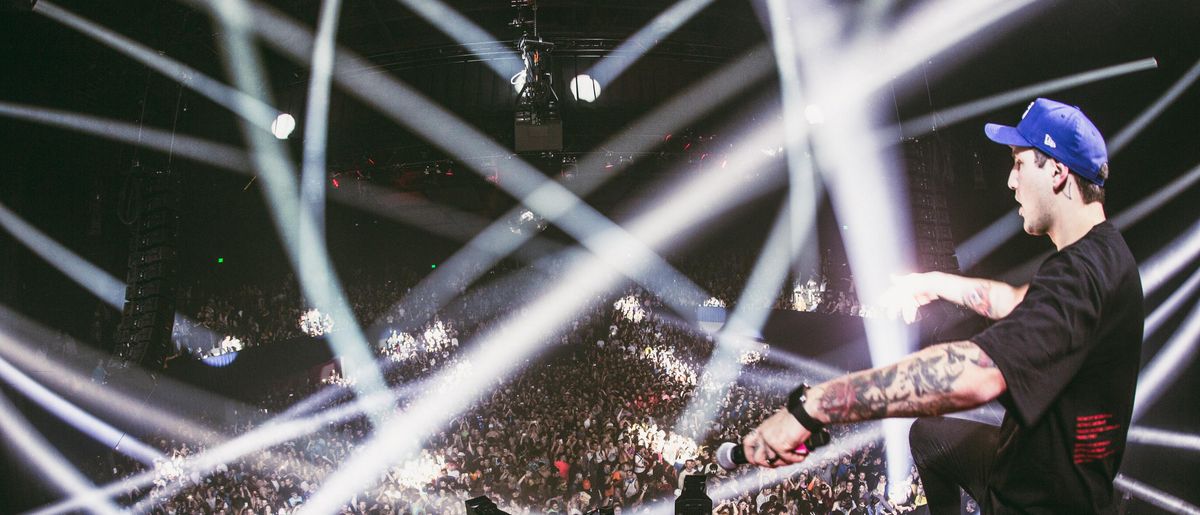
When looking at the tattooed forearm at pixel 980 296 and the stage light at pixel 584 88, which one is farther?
the stage light at pixel 584 88

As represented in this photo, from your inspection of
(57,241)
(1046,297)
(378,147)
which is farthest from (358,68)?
(1046,297)

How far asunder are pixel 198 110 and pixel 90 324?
3.90m

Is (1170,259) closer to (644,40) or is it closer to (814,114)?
(814,114)

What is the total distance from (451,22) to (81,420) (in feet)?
22.7

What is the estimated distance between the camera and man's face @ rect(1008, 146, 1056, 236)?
125cm

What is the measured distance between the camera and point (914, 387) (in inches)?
41.1

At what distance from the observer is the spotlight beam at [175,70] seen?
6.24m

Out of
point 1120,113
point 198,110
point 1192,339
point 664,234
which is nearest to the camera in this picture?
point 1192,339

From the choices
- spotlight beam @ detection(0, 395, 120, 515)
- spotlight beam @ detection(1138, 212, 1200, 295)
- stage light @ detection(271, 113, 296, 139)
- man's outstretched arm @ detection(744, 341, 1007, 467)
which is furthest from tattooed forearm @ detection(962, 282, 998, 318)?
stage light @ detection(271, 113, 296, 139)

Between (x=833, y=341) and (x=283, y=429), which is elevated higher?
(x=833, y=341)

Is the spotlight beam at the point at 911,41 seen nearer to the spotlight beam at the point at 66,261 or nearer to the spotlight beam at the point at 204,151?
the spotlight beam at the point at 204,151

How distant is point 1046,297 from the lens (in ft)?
3.51

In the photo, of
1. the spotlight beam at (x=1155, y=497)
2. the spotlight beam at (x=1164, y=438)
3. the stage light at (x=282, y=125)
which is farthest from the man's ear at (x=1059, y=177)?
the stage light at (x=282, y=125)

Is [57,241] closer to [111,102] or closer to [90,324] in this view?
[90,324]
